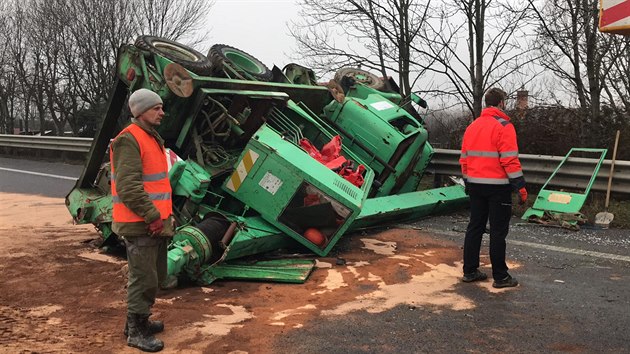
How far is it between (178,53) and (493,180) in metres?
3.75

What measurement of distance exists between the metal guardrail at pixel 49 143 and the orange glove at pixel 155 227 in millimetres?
11718

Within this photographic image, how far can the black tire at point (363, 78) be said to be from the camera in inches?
370

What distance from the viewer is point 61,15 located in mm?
22094

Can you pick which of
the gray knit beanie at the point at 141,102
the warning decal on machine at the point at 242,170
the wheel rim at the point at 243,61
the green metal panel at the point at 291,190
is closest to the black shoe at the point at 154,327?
the gray knit beanie at the point at 141,102

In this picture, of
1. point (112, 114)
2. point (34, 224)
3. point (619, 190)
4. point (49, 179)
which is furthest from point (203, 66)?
point (49, 179)

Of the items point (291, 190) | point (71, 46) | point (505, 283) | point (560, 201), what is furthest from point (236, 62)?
point (71, 46)

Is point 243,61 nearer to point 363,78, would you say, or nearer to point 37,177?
point 363,78

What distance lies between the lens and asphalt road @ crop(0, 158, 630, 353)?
350cm

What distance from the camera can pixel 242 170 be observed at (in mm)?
5492

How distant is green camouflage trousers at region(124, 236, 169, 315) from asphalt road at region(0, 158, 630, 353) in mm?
844

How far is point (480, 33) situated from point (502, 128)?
6.59 m

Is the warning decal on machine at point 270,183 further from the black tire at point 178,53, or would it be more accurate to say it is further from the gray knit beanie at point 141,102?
the gray knit beanie at point 141,102

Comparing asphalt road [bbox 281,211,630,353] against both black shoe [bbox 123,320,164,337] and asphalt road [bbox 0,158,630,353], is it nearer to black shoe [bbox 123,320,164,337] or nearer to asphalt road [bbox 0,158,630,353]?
asphalt road [bbox 0,158,630,353]

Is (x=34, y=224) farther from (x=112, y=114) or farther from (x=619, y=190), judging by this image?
(x=619, y=190)
